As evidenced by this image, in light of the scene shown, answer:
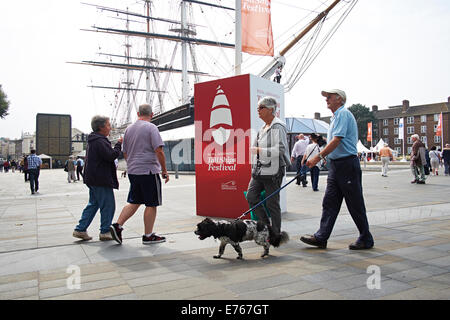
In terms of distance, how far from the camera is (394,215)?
636 centimetres

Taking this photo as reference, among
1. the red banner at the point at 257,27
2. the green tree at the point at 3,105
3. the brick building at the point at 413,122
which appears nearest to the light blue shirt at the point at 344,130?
the red banner at the point at 257,27

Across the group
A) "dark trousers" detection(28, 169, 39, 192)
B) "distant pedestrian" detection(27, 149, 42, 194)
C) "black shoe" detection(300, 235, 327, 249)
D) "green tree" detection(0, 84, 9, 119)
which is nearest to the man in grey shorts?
"black shoe" detection(300, 235, 327, 249)

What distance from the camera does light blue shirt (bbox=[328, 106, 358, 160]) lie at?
403 cm

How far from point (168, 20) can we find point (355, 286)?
55.0m

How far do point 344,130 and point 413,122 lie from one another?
89203mm

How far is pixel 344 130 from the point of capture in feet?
13.1

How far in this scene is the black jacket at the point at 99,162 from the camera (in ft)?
15.7

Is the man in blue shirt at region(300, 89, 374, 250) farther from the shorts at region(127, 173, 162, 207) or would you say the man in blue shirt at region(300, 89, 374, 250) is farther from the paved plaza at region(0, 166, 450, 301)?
the shorts at region(127, 173, 162, 207)

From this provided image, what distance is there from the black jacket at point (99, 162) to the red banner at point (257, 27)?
5799 mm

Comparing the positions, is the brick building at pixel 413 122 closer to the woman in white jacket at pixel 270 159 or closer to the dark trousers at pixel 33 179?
the dark trousers at pixel 33 179

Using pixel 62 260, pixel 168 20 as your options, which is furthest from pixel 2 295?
pixel 168 20

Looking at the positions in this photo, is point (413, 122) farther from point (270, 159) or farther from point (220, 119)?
point (270, 159)

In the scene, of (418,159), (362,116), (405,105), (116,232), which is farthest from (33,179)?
(405,105)

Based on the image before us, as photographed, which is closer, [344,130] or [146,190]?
[344,130]
